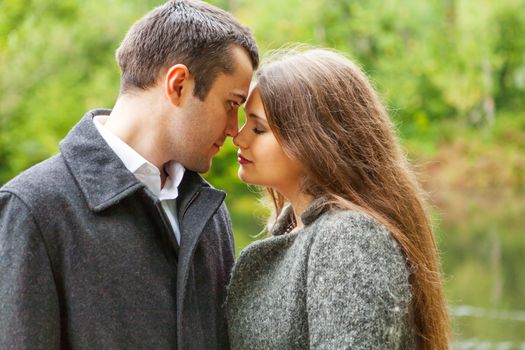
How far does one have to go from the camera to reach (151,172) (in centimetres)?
191

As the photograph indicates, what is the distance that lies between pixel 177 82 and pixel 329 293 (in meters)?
0.63

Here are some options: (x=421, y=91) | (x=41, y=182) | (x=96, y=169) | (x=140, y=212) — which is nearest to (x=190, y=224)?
(x=140, y=212)

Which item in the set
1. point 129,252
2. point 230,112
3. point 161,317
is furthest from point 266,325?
point 230,112

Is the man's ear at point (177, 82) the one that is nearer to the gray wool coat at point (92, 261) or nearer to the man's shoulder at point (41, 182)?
the gray wool coat at point (92, 261)

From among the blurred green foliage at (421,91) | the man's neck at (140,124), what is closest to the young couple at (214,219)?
the man's neck at (140,124)

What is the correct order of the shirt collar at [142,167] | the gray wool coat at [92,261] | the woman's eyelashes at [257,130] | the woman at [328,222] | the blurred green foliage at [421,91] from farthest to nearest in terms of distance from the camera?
the blurred green foliage at [421,91], the woman's eyelashes at [257,130], the shirt collar at [142,167], the woman at [328,222], the gray wool coat at [92,261]

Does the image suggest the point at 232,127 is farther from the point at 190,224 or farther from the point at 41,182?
the point at 41,182

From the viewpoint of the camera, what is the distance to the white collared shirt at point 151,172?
1.86m

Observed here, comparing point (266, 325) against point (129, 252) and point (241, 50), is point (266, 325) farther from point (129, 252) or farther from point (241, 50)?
point (241, 50)

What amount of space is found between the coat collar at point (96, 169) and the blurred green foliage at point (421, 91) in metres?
7.12

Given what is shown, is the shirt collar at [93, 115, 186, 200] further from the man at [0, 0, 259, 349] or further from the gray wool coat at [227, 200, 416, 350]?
the gray wool coat at [227, 200, 416, 350]

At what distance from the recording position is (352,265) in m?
1.70

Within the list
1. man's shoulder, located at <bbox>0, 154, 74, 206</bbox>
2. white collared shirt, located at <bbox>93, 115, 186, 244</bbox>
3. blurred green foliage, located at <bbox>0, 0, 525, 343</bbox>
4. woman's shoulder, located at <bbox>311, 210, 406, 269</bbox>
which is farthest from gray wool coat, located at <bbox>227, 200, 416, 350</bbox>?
blurred green foliage, located at <bbox>0, 0, 525, 343</bbox>

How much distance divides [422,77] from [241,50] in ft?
60.5
